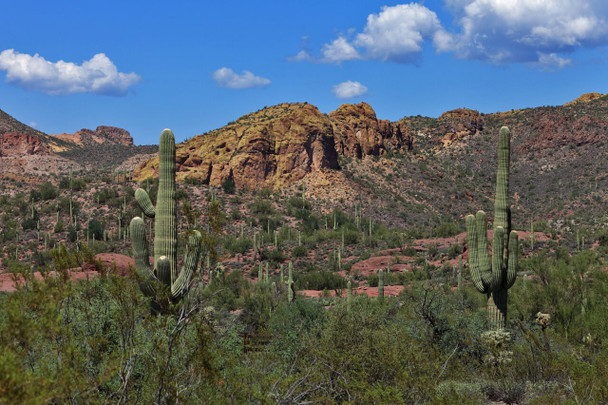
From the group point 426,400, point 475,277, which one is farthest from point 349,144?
point 426,400

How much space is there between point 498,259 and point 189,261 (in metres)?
8.13

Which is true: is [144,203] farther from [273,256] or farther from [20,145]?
[20,145]

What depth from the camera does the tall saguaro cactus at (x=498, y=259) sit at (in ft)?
46.9

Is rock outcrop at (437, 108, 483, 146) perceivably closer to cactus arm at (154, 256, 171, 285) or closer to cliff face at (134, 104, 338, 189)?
cliff face at (134, 104, 338, 189)

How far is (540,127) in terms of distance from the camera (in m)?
86.1

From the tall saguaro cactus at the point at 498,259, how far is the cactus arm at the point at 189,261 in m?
7.55

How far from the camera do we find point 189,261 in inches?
384

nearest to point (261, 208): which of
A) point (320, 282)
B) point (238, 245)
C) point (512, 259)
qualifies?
point (238, 245)

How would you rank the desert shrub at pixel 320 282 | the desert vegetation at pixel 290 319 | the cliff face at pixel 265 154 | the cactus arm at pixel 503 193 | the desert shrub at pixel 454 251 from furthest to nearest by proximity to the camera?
the cliff face at pixel 265 154 → the desert shrub at pixel 454 251 → the desert shrub at pixel 320 282 → the cactus arm at pixel 503 193 → the desert vegetation at pixel 290 319

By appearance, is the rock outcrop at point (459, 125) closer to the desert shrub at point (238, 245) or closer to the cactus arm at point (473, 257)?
the desert shrub at point (238, 245)

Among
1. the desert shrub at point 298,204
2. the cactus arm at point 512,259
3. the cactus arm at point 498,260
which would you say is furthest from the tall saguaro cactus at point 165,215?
the desert shrub at point 298,204

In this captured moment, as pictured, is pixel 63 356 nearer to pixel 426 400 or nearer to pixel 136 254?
pixel 426 400

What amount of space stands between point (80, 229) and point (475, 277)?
40170 mm

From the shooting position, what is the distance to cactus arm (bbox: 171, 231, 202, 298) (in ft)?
22.8
